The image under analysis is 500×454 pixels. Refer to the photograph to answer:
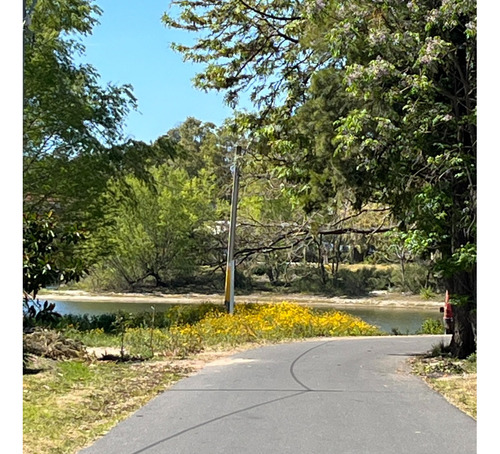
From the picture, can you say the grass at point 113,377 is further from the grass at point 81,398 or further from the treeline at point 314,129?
the treeline at point 314,129

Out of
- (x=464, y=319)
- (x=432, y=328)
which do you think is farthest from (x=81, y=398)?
(x=432, y=328)

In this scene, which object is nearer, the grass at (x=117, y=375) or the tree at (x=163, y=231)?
the grass at (x=117, y=375)

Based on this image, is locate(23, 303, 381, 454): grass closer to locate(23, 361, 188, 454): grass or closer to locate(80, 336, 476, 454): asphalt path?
locate(23, 361, 188, 454): grass

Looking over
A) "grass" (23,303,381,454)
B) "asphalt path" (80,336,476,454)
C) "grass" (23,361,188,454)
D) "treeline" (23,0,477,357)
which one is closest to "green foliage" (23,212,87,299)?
"treeline" (23,0,477,357)

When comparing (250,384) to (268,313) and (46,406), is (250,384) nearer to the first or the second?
(46,406)

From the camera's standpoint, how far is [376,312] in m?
35.8

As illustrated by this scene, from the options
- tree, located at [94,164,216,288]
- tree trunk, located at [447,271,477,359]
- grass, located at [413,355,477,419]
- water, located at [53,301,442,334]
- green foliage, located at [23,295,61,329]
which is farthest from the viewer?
tree, located at [94,164,216,288]

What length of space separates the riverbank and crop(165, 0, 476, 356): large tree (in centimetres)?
2684

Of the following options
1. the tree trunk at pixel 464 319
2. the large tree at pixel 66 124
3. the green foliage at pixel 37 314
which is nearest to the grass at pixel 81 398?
the green foliage at pixel 37 314

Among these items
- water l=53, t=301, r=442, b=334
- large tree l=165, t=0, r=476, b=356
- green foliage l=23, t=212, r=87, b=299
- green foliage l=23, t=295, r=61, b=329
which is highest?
large tree l=165, t=0, r=476, b=356

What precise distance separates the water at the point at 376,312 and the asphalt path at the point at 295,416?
562 inches

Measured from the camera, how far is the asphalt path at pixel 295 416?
6.27 metres

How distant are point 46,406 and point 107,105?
49.3 feet

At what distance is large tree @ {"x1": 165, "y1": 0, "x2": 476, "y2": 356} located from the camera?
10.0m
